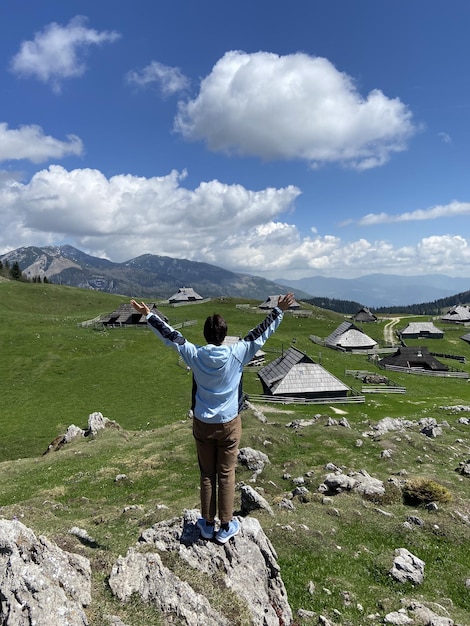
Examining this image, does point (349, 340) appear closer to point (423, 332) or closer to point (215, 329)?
point (423, 332)

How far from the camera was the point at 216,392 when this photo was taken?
313 inches

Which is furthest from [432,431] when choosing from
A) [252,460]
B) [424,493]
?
[252,460]

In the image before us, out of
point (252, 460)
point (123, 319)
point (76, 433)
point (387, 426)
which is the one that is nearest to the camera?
point (252, 460)

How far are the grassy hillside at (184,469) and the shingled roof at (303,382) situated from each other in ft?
10.5

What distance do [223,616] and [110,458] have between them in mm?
18818

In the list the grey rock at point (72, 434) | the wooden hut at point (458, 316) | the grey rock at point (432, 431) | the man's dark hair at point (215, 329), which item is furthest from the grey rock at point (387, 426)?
the wooden hut at point (458, 316)

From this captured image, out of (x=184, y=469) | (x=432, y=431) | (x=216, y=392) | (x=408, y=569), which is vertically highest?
(x=216, y=392)

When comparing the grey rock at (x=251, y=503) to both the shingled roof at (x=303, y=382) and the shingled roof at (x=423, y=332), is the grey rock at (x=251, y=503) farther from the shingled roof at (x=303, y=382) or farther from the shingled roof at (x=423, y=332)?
the shingled roof at (x=423, y=332)

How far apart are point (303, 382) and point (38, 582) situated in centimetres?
4318

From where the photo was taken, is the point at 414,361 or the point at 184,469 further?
the point at 414,361

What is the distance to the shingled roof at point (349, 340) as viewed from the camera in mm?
81625

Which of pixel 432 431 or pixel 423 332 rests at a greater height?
pixel 423 332

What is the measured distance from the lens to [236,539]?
29.8ft

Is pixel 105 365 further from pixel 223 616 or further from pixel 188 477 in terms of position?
pixel 223 616
